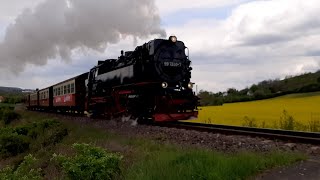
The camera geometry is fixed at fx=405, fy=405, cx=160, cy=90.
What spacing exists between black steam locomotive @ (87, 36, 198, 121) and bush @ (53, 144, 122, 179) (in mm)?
9013

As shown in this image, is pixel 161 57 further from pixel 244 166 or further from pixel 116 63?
pixel 244 166

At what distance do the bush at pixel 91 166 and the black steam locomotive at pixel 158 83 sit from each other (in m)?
9.01

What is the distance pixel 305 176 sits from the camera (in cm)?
678

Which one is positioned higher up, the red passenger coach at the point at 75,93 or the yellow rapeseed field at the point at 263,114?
the red passenger coach at the point at 75,93

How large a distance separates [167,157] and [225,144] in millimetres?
2767

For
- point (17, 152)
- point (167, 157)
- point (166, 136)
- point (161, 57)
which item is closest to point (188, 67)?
point (161, 57)

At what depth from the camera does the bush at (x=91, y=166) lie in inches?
303

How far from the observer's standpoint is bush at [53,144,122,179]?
25.3 ft

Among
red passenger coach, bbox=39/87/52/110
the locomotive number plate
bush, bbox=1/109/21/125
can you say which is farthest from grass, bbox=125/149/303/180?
red passenger coach, bbox=39/87/52/110

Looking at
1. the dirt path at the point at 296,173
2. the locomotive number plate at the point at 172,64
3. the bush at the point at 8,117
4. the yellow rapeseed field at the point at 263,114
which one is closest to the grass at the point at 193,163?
the dirt path at the point at 296,173

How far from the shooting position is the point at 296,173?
6961 millimetres

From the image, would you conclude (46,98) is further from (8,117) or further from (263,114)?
(263,114)

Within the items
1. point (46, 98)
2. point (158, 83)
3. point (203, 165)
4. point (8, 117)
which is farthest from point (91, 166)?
point (46, 98)

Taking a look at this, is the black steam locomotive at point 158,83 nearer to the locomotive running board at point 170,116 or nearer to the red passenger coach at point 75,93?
the locomotive running board at point 170,116
